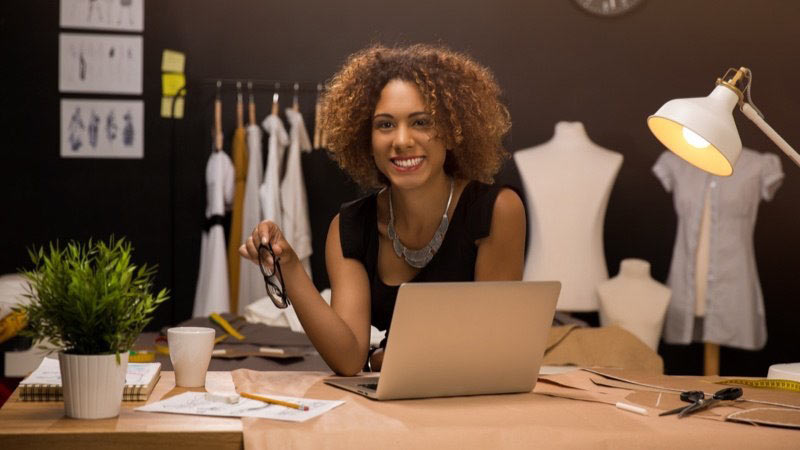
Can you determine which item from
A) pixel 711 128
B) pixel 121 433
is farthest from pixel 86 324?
pixel 711 128

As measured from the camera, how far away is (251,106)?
5.12 meters

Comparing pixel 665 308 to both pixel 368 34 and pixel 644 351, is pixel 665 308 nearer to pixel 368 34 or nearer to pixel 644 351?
pixel 644 351

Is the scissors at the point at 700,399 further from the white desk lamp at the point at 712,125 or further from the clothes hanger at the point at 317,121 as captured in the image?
the clothes hanger at the point at 317,121

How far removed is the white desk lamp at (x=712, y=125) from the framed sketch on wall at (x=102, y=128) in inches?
155

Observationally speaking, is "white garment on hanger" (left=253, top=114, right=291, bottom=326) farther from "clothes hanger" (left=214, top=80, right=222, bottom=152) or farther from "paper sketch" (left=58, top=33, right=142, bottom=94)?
"paper sketch" (left=58, top=33, right=142, bottom=94)

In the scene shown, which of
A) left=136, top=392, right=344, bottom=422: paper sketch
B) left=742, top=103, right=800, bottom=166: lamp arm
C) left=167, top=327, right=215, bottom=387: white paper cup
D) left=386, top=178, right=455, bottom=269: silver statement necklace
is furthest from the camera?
left=386, top=178, right=455, bottom=269: silver statement necklace

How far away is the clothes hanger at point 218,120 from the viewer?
16.5ft

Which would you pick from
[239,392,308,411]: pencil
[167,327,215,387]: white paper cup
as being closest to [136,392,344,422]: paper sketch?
[239,392,308,411]: pencil

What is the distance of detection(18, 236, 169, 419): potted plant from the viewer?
1461 millimetres

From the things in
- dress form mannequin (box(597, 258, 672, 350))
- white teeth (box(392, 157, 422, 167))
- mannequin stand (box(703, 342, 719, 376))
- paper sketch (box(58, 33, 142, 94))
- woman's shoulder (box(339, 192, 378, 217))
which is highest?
paper sketch (box(58, 33, 142, 94))

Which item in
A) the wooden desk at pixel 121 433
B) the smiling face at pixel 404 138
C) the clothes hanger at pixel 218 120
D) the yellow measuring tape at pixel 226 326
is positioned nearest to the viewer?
the wooden desk at pixel 121 433

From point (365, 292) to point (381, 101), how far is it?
17.2 inches

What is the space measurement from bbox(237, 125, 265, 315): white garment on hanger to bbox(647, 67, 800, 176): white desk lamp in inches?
128

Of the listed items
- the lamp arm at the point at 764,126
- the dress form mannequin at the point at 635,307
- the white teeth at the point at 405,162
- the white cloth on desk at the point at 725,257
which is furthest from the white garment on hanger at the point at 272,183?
the lamp arm at the point at 764,126
